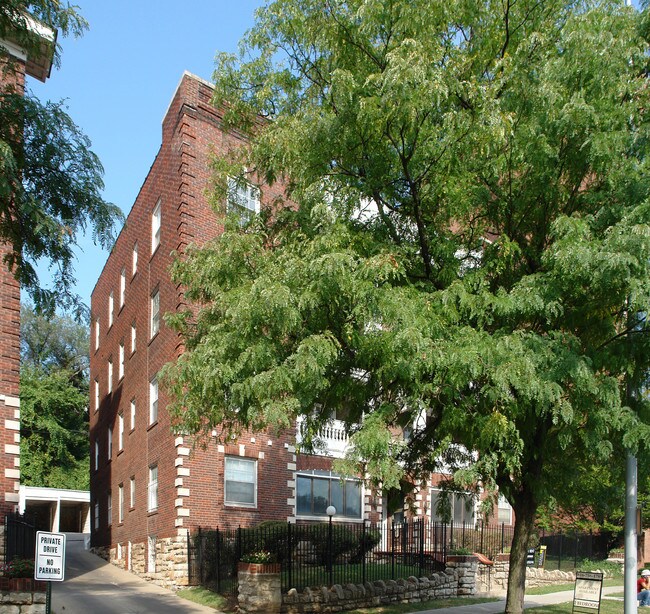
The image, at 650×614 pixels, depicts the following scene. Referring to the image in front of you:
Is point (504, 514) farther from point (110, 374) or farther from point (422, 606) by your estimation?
point (110, 374)

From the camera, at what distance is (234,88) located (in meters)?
14.4

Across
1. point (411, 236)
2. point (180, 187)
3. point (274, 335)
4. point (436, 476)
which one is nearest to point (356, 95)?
point (411, 236)

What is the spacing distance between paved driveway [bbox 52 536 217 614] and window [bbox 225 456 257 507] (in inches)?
125

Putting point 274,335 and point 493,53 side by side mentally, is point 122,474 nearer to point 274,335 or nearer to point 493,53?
point 274,335

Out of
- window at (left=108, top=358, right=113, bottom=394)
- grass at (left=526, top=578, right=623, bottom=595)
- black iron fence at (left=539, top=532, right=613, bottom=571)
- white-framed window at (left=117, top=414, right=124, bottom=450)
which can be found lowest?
grass at (left=526, top=578, right=623, bottom=595)

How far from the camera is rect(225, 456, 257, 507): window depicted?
2325cm

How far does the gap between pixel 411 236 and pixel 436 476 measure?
752 inches

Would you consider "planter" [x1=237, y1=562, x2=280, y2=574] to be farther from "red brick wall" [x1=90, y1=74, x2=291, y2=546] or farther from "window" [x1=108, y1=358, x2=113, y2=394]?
"window" [x1=108, y1=358, x2=113, y2=394]

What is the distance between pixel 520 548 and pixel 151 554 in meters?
14.5

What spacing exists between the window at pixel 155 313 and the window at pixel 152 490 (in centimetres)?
446

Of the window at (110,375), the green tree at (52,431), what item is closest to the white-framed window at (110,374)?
the window at (110,375)

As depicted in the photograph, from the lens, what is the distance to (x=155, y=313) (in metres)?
27.4

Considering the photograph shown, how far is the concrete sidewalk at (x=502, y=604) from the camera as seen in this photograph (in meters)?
19.1

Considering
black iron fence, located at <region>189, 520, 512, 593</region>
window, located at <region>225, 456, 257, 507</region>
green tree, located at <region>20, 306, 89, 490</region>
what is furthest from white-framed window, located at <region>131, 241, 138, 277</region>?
green tree, located at <region>20, 306, 89, 490</region>
